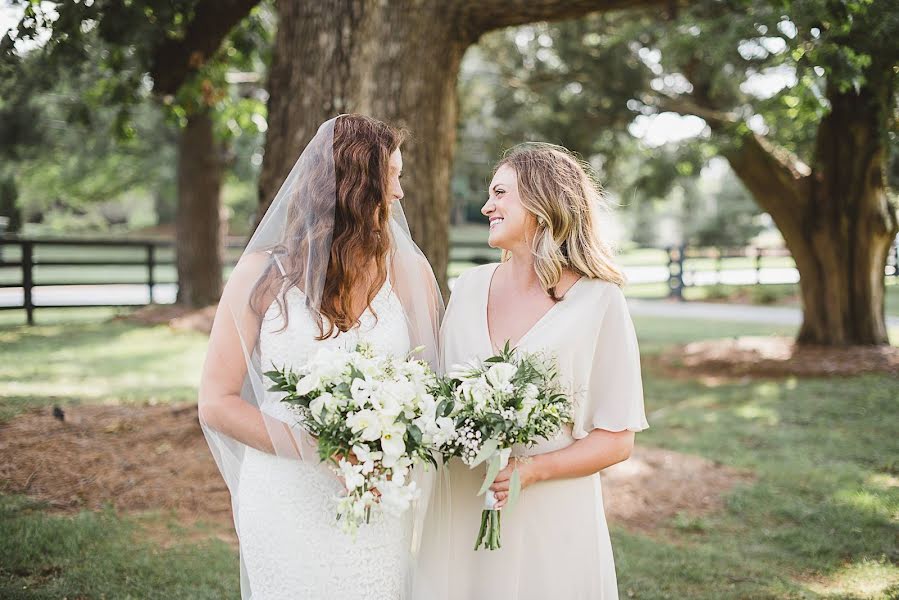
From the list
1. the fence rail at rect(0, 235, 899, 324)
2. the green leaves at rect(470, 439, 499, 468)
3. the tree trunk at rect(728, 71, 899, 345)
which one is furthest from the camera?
the fence rail at rect(0, 235, 899, 324)

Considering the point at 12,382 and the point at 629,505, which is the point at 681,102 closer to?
the point at 629,505

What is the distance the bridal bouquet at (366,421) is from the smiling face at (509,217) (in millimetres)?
753

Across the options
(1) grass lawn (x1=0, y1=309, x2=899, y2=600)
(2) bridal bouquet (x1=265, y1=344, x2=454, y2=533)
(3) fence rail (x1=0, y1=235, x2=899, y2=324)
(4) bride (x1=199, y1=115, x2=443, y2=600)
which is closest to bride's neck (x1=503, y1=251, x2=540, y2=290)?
(4) bride (x1=199, y1=115, x2=443, y2=600)

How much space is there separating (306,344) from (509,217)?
0.92 meters

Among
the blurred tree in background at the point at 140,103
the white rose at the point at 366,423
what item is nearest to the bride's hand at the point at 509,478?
the white rose at the point at 366,423

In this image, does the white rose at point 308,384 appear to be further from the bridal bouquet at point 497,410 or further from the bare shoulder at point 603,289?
the bare shoulder at point 603,289

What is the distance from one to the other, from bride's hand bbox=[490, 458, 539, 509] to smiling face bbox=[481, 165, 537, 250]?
2.73ft

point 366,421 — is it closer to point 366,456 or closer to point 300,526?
point 366,456

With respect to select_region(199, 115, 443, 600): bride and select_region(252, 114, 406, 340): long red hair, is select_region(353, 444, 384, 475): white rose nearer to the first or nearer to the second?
select_region(199, 115, 443, 600): bride

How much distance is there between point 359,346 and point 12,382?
8024mm

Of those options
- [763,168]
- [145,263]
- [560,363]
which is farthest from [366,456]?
[145,263]

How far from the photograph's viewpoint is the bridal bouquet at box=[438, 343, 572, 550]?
2.56 meters

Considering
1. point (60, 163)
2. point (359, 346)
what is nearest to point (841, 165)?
point (359, 346)

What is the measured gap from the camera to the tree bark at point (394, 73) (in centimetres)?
578
